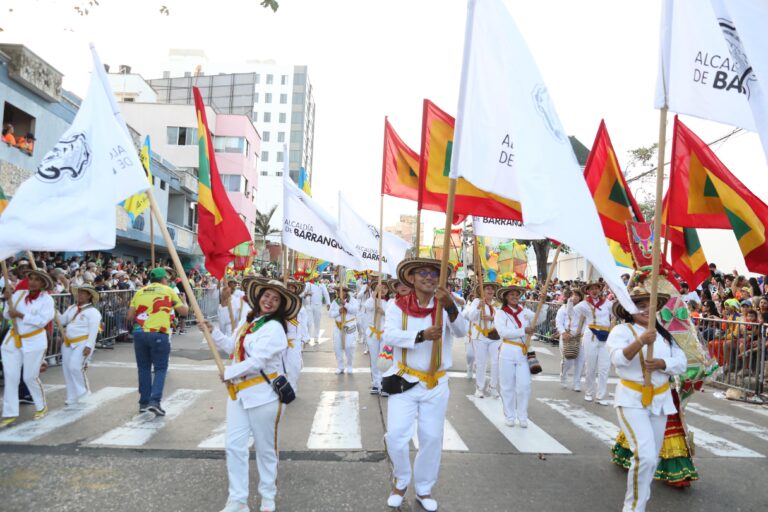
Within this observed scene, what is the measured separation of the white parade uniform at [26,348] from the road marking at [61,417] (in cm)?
28

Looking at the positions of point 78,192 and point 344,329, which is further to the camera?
point 344,329

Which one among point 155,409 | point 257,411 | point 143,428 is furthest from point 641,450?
point 155,409

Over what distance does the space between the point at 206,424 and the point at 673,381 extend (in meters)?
5.03

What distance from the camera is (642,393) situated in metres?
4.34

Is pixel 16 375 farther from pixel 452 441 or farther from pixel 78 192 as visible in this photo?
pixel 452 441

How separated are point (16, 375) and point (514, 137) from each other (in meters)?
6.19

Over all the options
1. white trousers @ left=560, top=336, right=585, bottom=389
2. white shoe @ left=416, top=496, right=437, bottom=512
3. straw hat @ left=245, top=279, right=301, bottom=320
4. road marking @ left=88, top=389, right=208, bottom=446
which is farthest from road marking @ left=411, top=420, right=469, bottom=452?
white trousers @ left=560, top=336, right=585, bottom=389

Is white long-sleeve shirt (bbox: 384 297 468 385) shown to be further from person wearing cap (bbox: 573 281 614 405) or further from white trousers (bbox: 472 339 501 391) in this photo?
person wearing cap (bbox: 573 281 614 405)

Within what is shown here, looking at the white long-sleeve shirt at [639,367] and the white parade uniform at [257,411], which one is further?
the white long-sleeve shirt at [639,367]

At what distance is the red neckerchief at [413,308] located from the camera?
466 cm

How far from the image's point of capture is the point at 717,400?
9.83 m

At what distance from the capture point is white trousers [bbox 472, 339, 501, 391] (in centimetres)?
890

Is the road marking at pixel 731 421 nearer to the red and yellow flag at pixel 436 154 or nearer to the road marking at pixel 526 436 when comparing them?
the road marking at pixel 526 436

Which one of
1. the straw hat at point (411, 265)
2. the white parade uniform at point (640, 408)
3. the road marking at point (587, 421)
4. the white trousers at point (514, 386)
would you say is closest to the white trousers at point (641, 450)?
the white parade uniform at point (640, 408)
